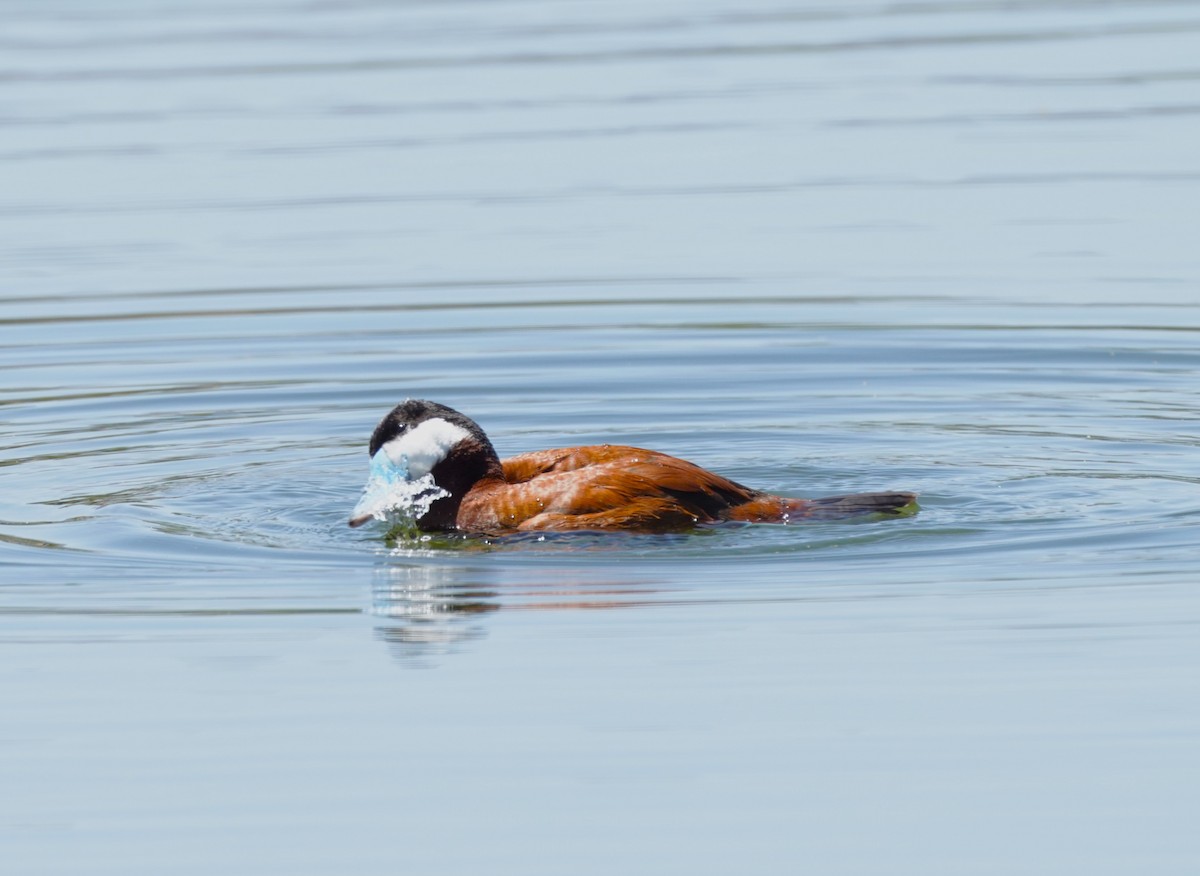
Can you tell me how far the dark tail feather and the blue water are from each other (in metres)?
0.07

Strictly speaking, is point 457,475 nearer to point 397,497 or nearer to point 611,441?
point 397,497

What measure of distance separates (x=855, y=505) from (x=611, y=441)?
9.17 ft

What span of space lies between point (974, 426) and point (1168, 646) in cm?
480

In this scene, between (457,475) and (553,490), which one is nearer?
(553,490)

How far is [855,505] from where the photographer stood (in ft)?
33.9

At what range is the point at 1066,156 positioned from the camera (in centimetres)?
2078

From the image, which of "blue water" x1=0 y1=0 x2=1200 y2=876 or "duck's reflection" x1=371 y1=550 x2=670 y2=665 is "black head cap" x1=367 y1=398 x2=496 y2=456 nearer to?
"blue water" x1=0 y1=0 x2=1200 y2=876

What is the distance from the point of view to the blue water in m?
6.89

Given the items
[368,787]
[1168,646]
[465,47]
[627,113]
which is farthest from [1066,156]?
[368,787]

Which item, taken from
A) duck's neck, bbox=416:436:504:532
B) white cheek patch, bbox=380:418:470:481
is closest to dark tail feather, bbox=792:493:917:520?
duck's neck, bbox=416:436:504:532

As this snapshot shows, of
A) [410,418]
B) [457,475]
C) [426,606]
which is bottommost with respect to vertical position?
[426,606]

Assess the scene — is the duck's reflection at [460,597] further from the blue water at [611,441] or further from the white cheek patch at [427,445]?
the white cheek patch at [427,445]

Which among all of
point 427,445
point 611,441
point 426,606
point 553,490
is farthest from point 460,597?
point 611,441

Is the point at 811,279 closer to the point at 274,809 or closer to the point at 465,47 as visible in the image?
the point at 274,809
